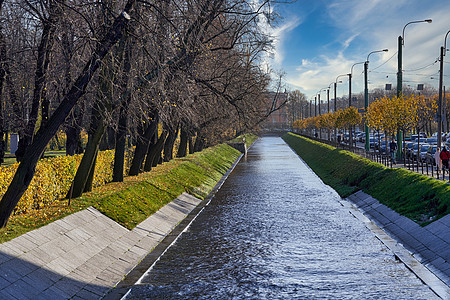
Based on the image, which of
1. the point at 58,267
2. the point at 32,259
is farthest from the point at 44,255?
the point at 32,259

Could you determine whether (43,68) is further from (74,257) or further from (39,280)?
(39,280)

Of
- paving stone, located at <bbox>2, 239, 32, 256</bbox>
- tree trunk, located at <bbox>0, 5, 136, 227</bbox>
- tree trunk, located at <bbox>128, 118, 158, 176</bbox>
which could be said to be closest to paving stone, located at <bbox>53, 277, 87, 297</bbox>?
paving stone, located at <bbox>2, 239, 32, 256</bbox>

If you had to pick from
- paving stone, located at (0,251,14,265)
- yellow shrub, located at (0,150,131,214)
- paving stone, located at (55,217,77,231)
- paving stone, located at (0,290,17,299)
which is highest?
yellow shrub, located at (0,150,131,214)

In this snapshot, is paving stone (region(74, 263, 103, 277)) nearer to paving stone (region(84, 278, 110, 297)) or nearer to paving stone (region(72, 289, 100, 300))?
paving stone (region(84, 278, 110, 297))

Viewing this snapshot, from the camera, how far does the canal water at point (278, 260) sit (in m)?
12.6

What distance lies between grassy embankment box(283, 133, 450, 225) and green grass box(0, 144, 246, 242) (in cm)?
854

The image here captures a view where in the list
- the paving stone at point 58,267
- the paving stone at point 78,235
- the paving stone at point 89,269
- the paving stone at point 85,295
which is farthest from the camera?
the paving stone at point 78,235

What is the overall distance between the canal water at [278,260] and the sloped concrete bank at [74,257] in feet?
2.78

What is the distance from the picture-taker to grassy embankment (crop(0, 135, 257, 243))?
1370 cm

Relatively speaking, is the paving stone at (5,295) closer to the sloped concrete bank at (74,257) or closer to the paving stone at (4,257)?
the sloped concrete bank at (74,257)

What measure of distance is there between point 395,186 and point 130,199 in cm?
1140

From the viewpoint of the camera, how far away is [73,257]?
40.9 ft

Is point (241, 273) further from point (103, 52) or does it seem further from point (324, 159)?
point (324, 159)

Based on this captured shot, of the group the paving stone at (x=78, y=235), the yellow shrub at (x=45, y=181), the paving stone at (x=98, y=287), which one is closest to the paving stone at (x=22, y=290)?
the paving stone at (x=98, y=287)
